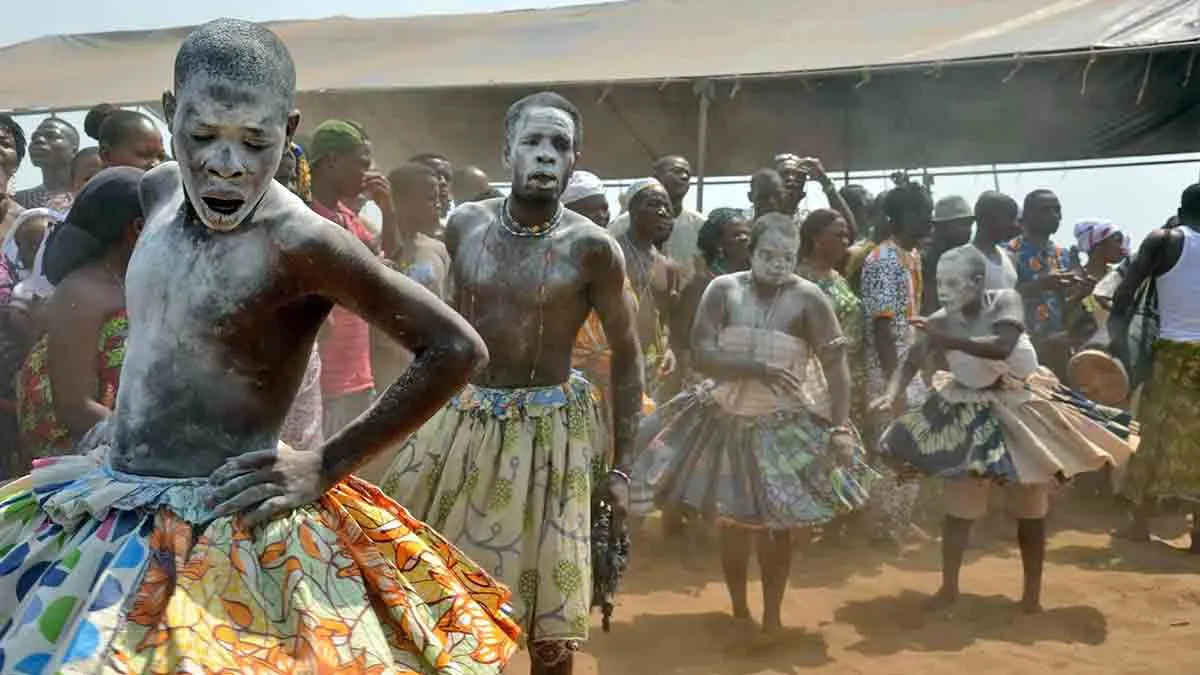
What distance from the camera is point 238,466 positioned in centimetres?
214

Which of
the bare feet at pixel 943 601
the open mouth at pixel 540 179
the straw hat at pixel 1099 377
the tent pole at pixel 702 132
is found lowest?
the bare feet at pixel 943 601

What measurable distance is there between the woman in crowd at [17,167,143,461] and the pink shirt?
1792 millimetres

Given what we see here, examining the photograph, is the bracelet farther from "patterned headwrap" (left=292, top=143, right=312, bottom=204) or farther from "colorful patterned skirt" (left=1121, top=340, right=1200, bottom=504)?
"colorful patterned skirt" (left=1121, top=340, right=1200, bottom=504)

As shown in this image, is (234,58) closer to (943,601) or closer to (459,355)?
(459,355)

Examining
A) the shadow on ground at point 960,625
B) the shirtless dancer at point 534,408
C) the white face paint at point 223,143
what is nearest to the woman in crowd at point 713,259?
the shadow on ground at point 960,625

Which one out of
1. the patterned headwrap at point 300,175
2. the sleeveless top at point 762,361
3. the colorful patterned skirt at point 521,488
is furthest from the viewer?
the sleeveless top at point 762,361

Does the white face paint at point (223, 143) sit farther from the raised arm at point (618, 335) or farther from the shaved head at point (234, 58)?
the raised arm at point (618, 335)

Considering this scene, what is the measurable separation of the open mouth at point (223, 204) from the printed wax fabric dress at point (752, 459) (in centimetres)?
375

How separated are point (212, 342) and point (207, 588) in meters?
0.43

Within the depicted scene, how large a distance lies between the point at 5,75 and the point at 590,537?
14.2 metres

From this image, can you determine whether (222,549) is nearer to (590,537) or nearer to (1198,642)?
(590,537)

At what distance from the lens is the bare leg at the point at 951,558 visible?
6.16 meters

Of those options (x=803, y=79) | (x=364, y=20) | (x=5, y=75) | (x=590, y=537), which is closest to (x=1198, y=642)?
(x=590, y=537)

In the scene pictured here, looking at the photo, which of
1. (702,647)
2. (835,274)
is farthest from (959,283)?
(702,647)
